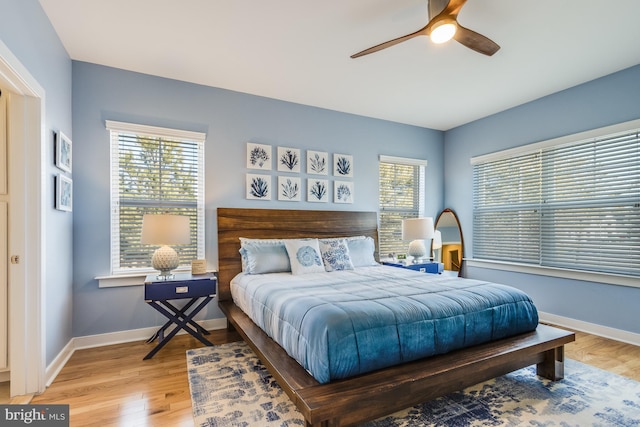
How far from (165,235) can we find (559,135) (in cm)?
448

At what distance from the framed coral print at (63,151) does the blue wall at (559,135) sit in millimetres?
4962

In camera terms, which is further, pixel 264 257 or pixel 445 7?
pixel 264 257

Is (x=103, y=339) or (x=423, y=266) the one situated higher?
(x=423, y=266)

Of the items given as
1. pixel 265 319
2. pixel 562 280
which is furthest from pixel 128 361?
pixel 562 280

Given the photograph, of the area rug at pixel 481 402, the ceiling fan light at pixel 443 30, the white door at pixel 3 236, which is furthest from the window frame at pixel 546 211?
the white door at pixel 3 236

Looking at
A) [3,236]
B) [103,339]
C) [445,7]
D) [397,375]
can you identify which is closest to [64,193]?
[3,236]

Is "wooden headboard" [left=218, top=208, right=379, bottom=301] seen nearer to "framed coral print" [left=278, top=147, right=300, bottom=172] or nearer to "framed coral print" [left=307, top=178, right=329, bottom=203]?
"framed coral print" [left=307, top=178, right=329, bottom=203]

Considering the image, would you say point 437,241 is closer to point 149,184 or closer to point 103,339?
point 149,184

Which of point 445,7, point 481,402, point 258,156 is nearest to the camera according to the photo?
point 445,7

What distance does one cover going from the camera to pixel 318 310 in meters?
1.85

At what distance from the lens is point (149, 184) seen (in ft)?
11.0

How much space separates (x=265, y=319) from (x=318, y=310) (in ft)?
2.26

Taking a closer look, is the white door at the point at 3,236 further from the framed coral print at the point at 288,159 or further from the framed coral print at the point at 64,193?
the framed coral print at the point at 288,159

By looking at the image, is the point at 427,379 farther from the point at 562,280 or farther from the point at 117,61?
the point at 117,61
